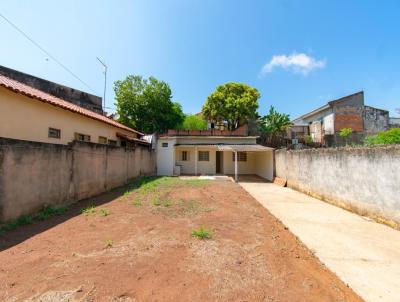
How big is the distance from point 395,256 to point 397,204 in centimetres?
194

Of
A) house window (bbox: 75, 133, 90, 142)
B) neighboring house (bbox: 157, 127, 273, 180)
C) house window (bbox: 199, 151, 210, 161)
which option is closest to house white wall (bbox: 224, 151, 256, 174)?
neighboring house (bbox: 157, 127, 273, 180)

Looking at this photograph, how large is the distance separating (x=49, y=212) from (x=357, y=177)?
8.77 m

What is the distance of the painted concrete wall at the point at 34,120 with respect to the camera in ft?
23.1

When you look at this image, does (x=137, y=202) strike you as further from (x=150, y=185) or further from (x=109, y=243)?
(x=150, y=185)

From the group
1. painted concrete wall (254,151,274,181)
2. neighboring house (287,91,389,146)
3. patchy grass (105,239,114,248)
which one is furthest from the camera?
neighboring house (287,91,389,146)

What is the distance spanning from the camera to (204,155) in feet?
62.3

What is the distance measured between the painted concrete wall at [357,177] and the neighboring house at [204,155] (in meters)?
7.71

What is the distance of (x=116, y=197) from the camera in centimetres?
811

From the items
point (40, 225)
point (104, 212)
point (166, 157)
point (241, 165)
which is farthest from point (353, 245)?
point (241, 165)

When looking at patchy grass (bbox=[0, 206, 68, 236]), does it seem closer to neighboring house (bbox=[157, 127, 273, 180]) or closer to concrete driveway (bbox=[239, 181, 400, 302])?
concrete driveway (bbox=[239, 181, 400, 302])

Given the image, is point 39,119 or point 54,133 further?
point 54,133

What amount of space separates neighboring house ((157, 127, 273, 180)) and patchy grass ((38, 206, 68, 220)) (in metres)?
11.4

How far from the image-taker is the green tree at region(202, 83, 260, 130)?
2641 cm

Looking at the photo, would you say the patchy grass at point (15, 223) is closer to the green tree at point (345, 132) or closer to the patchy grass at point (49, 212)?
the patchy grass at point (49, 212)
